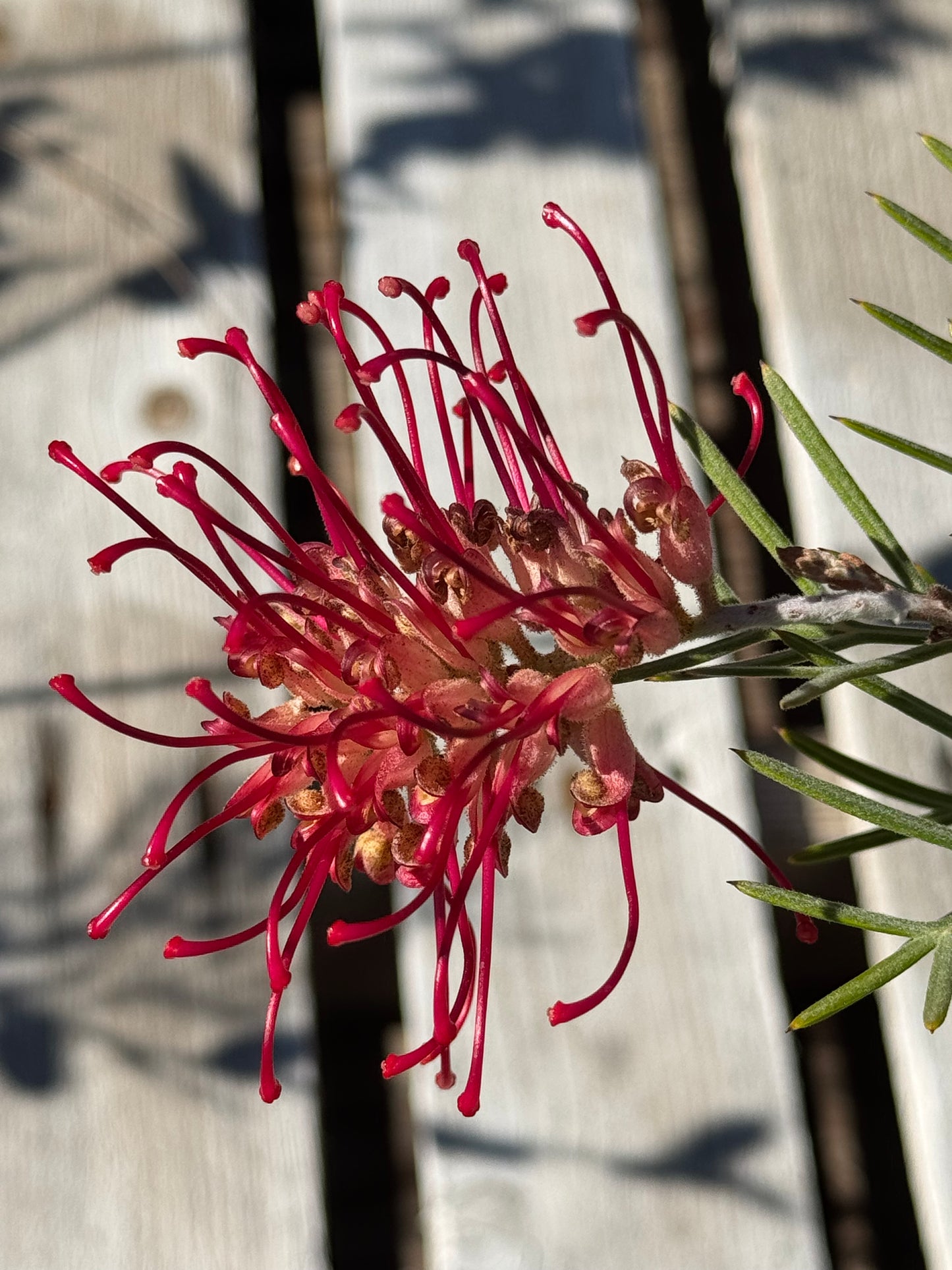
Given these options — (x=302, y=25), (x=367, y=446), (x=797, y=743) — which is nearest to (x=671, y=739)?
(x=367, y=446)

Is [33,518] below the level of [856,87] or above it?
below

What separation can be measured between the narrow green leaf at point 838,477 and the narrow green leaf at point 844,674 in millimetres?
60

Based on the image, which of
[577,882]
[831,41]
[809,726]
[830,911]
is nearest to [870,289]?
[831,41]

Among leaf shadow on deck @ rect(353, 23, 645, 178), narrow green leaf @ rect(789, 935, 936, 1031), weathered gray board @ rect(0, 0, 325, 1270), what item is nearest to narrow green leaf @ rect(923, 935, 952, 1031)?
narrow green leaf @ rect(789, 935, 936, 1031)

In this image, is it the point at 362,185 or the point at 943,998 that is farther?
the point at 362,185

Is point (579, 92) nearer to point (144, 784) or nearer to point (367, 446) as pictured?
point (367, 446)

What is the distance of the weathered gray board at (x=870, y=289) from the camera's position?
2.56ft

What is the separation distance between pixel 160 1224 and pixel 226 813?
438 millimetres

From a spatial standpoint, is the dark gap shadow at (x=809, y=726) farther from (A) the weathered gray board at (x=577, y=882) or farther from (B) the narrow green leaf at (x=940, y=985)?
(B) the narrow green leaf at (x=940, y=985)

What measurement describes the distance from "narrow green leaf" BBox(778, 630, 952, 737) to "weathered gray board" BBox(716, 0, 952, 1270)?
1.04 ft

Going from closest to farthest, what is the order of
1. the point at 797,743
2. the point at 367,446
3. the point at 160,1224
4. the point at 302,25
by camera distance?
the point at 797,743, the point at 160,1224, the point at 367,446, the point at 302,25

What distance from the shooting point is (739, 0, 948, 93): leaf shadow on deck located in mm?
907

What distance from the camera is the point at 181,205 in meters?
0.92

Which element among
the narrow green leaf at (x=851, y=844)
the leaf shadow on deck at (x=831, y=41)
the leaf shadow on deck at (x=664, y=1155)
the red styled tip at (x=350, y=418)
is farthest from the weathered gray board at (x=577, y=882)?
the red styled tip at (x=350, y=418)
